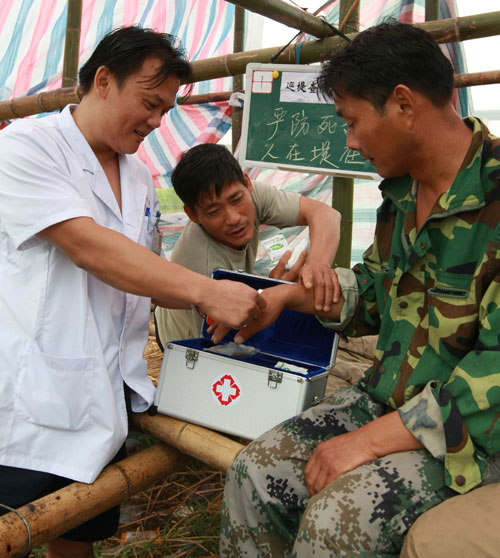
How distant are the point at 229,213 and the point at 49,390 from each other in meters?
1.20

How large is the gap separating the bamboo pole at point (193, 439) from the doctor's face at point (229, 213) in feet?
3.17

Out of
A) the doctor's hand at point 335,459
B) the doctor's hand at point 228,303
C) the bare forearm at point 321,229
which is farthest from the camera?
the bare forearm at point 321,229

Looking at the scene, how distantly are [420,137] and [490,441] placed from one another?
877mm

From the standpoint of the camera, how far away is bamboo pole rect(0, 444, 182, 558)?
1.60 meters

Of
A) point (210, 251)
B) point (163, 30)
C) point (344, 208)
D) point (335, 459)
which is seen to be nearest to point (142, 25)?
point (163, 30)

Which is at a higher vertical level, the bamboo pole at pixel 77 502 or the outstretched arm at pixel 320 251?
the outstretched arm at pixel 320 251

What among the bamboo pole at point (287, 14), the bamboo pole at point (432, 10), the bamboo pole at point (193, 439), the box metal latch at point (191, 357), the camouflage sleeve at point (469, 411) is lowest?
the bamboo pole at point (193, 439)

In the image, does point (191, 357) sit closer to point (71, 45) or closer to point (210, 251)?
point (210, 251)

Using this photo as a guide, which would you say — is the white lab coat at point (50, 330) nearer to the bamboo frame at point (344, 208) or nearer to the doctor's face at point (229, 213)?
the doctor's face at point (229, 213)

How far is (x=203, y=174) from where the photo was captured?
101 inches

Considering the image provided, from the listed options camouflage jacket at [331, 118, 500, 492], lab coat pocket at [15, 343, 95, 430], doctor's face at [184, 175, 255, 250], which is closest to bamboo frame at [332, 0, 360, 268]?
doctor's face at [184, 175, 255, 250]

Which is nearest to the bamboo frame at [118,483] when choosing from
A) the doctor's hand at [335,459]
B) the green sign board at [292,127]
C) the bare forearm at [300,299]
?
the doctor's hand at [335,459]

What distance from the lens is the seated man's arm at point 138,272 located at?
1767mm

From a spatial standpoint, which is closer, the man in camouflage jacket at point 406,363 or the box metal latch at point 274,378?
the man in camouflage jacket at point 406,363
